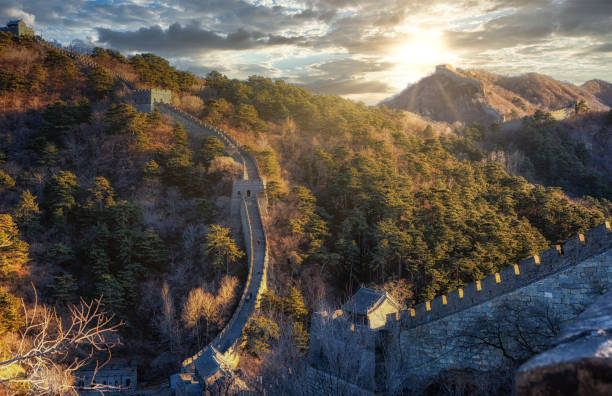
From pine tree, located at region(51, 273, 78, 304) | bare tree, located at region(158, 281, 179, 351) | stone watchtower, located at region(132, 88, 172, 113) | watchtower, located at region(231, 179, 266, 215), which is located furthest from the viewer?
stone watchtower, located at region(132, 88, 172, 113)

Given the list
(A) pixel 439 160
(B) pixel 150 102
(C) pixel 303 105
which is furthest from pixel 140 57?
(A) pixel 439 160

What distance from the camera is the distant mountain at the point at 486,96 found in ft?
241

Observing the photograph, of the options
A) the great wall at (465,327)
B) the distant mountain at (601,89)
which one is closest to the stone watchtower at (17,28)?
the great wall at (465,327)

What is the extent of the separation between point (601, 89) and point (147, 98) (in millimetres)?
127055

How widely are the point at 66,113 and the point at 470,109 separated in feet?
210

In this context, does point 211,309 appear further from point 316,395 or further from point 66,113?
point 66,113

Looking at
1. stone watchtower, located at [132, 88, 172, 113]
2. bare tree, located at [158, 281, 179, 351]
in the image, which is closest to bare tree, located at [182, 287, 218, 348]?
bare tree, located at [158, 281, 179, 351]

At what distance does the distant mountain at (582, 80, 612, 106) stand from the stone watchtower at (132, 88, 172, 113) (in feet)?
384

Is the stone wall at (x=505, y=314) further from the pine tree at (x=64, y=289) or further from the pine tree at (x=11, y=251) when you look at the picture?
the pine tree at (x=11, y=251)

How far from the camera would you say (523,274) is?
27.7 feet

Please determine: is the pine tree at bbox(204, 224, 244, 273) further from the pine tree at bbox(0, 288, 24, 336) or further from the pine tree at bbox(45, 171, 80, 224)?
the pine tree at bbox(45, 171, 80, 224)

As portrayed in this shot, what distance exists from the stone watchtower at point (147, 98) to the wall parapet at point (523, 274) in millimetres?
35578

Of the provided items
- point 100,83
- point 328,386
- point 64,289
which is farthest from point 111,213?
point 328,386

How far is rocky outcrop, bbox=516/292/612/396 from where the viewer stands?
5.13ft
